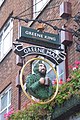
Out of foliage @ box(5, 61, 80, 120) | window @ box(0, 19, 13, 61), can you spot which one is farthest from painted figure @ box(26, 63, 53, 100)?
window @ box(0, 19, 13, 61)

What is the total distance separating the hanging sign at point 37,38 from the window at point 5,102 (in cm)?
620

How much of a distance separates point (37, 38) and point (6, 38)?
807cm

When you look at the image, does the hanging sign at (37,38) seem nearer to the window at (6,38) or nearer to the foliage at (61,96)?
the foliage at (61,96)

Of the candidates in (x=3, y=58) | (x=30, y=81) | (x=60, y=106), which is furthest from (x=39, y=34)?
(x=3, y=58)

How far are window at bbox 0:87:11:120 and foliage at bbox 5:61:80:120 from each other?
5.05 m

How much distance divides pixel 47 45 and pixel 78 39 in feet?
3.30

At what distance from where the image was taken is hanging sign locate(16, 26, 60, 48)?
1076 cm

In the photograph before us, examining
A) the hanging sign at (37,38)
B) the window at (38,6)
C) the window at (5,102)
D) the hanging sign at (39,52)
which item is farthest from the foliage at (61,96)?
the window at (5,102)

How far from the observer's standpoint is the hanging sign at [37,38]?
424 inches

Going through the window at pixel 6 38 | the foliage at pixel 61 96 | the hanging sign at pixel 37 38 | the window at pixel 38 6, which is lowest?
the foliage at pixel 61 96

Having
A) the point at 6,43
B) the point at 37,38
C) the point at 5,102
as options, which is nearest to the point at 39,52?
the point at 37,38

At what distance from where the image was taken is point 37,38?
10.8 meters

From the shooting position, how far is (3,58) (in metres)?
18.0

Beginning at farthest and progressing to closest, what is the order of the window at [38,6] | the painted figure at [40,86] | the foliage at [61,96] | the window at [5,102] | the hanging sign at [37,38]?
1. the window at [5,102]
2. the window at [38,6]
3. the hanging sign at [37,38]
4. the painted figure at [40,86]
5. the foliage at [61,96]
